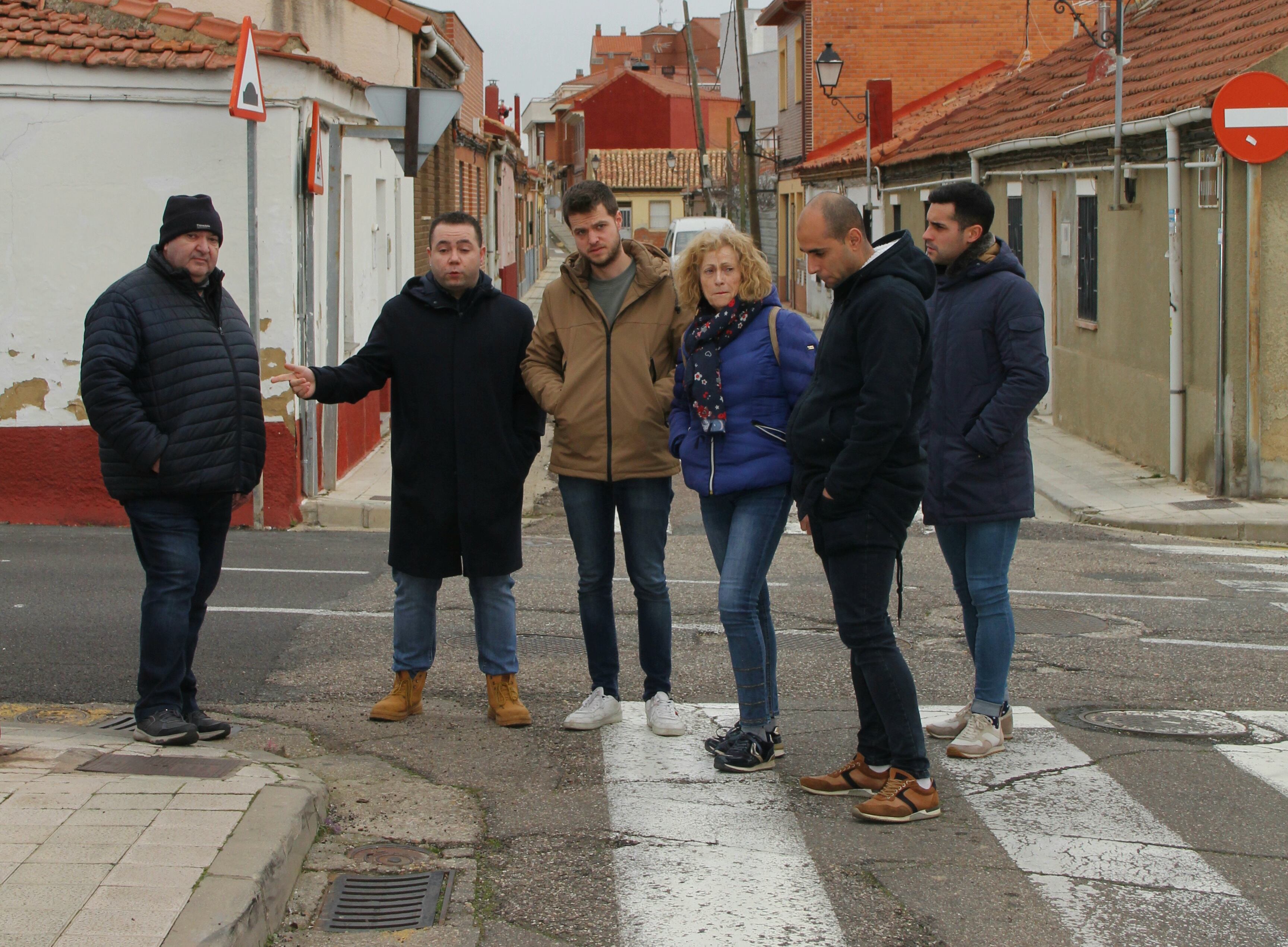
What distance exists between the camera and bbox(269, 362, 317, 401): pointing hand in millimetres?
5387

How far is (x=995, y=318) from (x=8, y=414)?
8.03m

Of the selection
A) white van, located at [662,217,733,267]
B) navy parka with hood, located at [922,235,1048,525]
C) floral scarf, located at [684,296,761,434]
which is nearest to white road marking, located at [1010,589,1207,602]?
navy parka with hood, located at [922,235,1048,525]

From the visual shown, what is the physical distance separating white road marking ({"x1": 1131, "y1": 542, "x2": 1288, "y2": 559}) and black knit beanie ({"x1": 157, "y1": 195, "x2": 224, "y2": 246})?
7000 mm

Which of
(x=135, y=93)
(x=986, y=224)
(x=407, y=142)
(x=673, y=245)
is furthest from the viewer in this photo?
(x=673, y=245)

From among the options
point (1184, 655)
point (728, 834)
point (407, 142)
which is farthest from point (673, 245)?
point (728, 834)

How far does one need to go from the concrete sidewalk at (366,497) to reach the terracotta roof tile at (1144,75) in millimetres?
5692

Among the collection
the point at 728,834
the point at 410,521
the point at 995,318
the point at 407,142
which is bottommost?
the point at 728,834

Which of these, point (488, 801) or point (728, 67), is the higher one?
point (728, 67)

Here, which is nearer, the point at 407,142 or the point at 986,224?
the point at 986,224

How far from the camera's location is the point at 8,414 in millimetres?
10688

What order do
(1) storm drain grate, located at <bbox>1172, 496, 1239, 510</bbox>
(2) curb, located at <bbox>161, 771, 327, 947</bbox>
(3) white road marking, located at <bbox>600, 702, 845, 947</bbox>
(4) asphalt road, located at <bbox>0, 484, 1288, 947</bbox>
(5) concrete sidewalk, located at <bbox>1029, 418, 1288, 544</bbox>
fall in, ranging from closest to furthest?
(2) curb, located at <bbox>161, 771, 327, 947</bbox>
(3) white road marking, located at <bbox>600, 702, 845, 947</bbox>
(4) asphalt road, located at <bbox>0, 484, 1288, 947</bbox>
(5) concrete sidewalk, located at <bbox>1029, 418, 1288, 544</bbox>
(1) storm drain grate, located at <bbox>1172, 496, 1239, 510</bbox>

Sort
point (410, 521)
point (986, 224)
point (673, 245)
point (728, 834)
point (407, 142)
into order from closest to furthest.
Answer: point (728, 834), point (986, 224), point (410, 521), point (407, 142), point (673, 245)

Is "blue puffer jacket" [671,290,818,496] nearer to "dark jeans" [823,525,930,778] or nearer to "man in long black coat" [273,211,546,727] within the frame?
"dark jeans" [823,525,930,778]

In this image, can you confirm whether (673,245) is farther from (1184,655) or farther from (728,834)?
(728,834)
